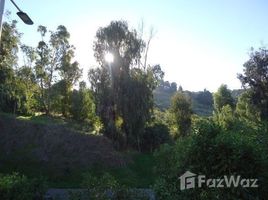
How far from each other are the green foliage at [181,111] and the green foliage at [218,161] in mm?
35268

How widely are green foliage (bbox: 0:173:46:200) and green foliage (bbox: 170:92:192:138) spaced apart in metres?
32.4

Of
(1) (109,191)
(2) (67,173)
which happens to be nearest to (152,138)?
(2) (67,173)

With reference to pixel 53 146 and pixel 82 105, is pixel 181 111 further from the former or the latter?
pixel 53 146

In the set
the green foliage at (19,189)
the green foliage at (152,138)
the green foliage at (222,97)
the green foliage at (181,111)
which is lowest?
the green foliage at (19,189)

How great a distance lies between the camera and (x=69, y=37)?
4006cm

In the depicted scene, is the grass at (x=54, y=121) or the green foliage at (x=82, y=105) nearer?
the grass at (x=54, y=121)

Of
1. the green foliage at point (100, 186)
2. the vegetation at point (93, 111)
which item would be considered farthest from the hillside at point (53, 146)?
the green foliage at point (100, 186)

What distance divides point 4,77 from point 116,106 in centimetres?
1099

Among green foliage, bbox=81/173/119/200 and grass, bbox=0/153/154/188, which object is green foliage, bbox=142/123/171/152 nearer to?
grass, bbox=0/153/154/188

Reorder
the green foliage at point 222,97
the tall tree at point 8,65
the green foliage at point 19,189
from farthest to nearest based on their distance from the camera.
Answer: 1. the green foliage at point 222,97
2. the tall tree at point 8,65
3. the green foliage at point 19,189

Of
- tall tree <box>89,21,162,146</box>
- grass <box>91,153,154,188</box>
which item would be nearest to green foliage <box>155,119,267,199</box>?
grass <box>91,153,154,188</box>

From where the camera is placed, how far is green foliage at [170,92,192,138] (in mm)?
43062

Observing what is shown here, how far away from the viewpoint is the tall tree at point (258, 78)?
3769 centimetres

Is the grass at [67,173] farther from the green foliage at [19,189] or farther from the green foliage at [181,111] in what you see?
the green foliage at [181,111]
